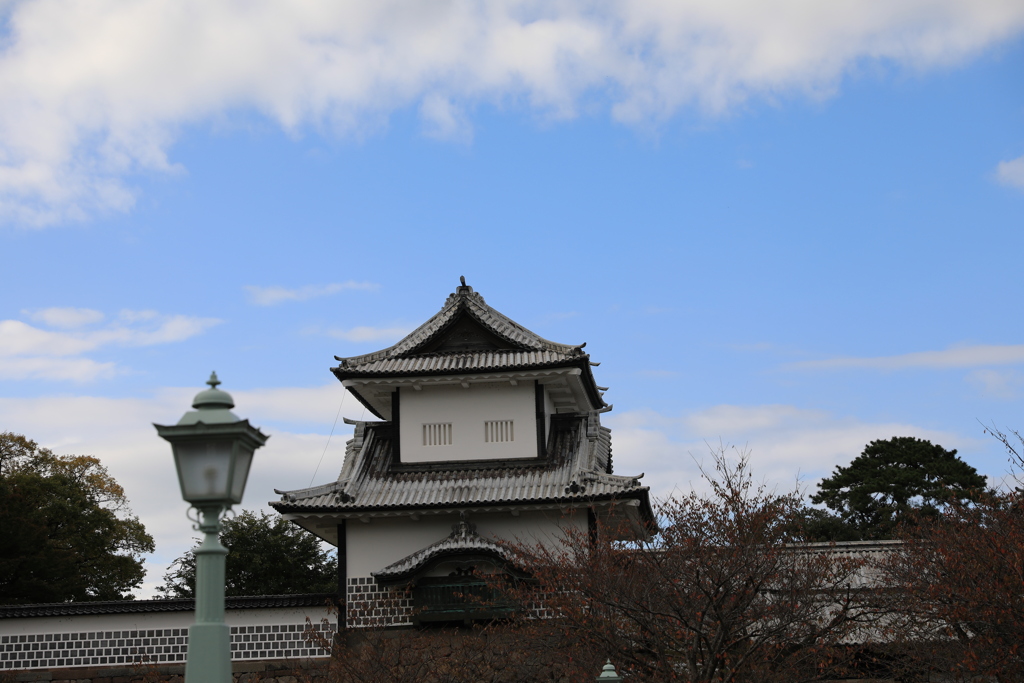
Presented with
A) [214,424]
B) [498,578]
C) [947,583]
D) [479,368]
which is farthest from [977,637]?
[214,424]

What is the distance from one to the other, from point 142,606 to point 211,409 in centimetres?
1557

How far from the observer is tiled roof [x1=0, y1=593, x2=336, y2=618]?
63.9 ft

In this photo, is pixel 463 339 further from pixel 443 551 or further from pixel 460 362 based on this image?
pixel 443 551

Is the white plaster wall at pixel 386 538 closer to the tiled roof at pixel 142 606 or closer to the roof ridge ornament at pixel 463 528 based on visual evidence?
the roof ridge ornament at pixel 463 528

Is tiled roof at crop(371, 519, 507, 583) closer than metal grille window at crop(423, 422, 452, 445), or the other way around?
tiled roof at crop(371, 519, 507, 583)

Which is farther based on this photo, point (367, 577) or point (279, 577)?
Answer: point (279, 577)

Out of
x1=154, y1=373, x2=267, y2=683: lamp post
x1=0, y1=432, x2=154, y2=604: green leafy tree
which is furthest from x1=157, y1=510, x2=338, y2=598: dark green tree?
x1=154, y1=373, x2=267, y2=683: lamp post

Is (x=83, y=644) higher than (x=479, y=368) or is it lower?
lower

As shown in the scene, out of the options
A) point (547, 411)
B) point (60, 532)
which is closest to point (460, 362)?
point (547, 411)

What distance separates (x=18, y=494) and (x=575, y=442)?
2263 centimetres

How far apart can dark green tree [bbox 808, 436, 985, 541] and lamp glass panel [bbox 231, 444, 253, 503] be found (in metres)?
43.0

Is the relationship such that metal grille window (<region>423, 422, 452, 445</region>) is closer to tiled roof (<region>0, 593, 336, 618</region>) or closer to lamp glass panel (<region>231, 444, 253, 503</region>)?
tiled roof (<region>0, 593, 336, 618</region>)

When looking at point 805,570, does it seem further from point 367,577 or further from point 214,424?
point 214,424

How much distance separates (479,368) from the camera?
21.8 meters
